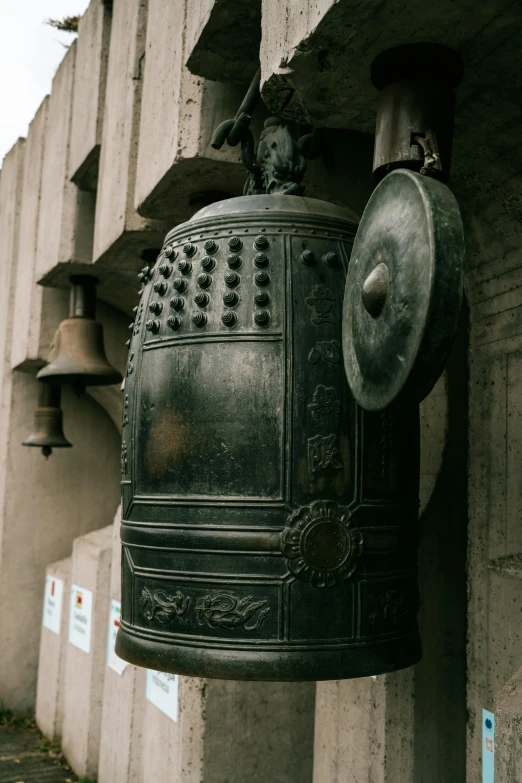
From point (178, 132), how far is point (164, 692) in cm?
242

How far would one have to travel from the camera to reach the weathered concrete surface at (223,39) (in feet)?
8.46

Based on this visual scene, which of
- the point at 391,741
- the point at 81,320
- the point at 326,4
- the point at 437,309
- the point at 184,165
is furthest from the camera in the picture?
the point at 81,320

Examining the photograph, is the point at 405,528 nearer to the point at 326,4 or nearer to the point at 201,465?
the point at 201,465

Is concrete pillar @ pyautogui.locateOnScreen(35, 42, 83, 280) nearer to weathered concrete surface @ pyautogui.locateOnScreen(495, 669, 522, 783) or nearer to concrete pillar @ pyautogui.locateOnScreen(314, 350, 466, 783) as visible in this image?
concrete pillar @ pyautogui.locateOnScreen(314, 350, 466, 783)

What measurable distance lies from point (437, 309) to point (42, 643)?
5.84 meters

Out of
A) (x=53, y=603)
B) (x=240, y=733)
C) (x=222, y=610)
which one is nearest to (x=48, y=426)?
(x=53, y=603)

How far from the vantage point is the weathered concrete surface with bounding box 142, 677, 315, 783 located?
3.61 meters

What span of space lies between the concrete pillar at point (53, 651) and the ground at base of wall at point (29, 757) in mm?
97

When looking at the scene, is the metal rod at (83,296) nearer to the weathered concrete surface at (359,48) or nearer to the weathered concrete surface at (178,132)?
the weathered concrete surface at (178,132)

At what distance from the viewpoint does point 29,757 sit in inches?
230

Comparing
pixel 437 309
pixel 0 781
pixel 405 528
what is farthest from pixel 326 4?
pixel 0 781

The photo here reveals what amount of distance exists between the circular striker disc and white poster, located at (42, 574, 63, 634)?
5096mm

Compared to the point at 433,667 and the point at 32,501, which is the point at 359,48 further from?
the point at 32,501

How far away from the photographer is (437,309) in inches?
56.6
